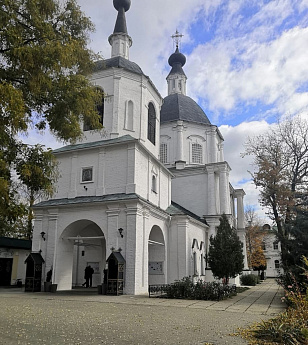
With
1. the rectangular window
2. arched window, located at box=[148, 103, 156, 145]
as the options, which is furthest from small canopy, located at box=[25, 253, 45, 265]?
arched window, located at box=[148, 103, 156, 145]

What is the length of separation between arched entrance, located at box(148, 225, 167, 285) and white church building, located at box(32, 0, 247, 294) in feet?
0.19

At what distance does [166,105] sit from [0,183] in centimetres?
2877

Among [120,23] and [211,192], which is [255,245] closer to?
[211,192]

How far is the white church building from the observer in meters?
17.5

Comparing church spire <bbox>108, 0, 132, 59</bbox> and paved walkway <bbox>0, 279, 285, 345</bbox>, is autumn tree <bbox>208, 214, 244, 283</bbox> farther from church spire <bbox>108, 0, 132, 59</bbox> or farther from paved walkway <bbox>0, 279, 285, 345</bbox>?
church spire <bbox>108, 0, 132, 59</bbox>

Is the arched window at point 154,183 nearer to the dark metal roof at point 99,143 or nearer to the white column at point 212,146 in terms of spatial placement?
the dark metal roof at point 99,143

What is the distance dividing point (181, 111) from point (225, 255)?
1697cm

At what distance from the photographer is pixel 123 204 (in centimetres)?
1753

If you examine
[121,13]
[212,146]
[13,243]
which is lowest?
[13,243]

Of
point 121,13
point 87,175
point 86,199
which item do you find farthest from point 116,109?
point 121,13

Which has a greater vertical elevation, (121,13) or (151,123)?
(121,13)

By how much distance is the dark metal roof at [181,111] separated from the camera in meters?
32.7

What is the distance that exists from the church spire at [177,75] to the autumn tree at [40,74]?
96.5ft

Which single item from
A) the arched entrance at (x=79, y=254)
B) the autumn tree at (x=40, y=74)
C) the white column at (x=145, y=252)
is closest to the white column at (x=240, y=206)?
the arched entrance at (x=79, y=254)
